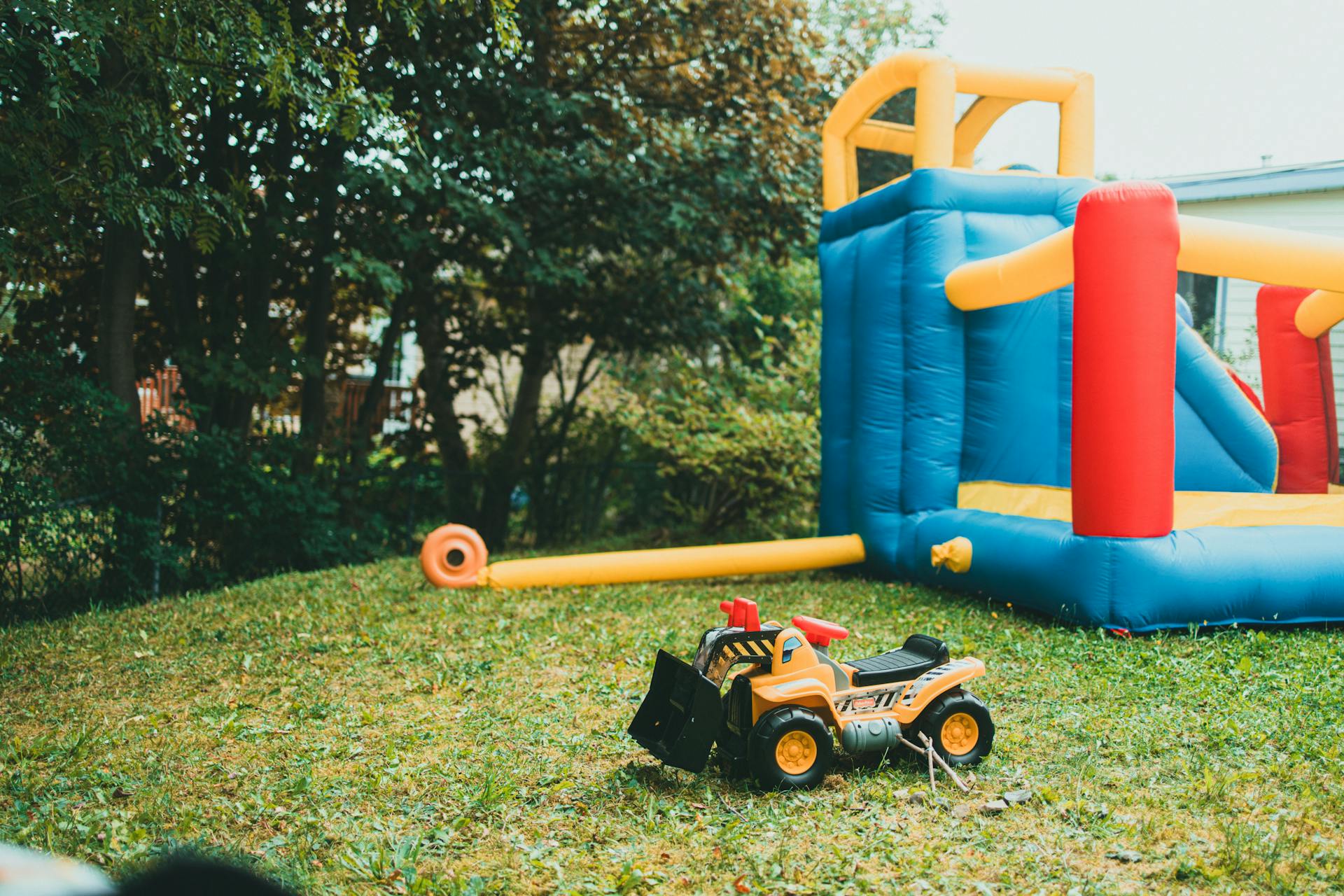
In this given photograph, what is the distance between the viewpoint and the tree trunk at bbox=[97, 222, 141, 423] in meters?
8.52

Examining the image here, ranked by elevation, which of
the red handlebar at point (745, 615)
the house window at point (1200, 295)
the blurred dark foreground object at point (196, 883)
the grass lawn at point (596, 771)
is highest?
the house window at point (1200, 295)

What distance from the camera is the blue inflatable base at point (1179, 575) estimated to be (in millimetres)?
5762

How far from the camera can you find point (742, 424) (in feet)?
35.4

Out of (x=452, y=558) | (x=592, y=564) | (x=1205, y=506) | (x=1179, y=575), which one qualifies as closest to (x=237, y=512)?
(x=452, y=558)

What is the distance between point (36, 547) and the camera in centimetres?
705

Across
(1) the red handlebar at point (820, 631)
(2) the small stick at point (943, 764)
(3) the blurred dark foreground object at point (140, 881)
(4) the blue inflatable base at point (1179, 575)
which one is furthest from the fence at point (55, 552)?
(3) the blurred dark foreground object at point (140, 881)

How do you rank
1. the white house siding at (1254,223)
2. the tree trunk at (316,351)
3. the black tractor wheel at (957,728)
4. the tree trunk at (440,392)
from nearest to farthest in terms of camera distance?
the black tractor wheel at (957,728)
the tree trunk at (316,351)
the white house siding at (1254,223)
the tree trunk at (440,392)

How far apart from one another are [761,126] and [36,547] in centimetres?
776

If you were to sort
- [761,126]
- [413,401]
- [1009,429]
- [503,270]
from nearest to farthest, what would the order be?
[1009,429]
[503,270]
[761,126]
[413,401]

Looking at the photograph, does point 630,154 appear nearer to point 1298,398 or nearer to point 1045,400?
point 1045,400

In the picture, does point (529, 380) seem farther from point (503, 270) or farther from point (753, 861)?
point (753, 861)

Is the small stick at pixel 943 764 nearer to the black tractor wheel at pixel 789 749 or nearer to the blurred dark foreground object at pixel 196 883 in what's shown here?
the black tractor wheel at pixel 789 749

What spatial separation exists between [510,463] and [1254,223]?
9395mm

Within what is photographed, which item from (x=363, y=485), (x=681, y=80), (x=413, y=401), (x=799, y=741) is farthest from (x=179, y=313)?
(x=799, y=741)
